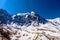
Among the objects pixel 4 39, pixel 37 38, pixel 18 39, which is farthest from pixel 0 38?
pixel 18 39

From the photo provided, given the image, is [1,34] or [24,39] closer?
[1,34]

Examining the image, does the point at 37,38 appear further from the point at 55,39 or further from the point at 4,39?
the point at 4,39

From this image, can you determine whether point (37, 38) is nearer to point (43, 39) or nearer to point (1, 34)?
point (43, 39)

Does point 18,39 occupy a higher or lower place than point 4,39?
higher

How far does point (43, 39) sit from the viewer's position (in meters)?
92.3

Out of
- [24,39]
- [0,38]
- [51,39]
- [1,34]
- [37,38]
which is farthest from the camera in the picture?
[24,39]

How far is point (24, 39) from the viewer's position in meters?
108

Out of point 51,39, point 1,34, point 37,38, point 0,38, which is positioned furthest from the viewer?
point 37,38

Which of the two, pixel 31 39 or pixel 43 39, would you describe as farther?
pixel 31 39

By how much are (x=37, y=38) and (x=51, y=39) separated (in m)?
13.2

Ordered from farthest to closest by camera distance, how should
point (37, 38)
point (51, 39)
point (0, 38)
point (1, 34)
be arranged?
point (37, 38) → point (51, 39) → point (1, 34) → point (0, 38)

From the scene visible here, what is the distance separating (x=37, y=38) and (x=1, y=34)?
119 feet

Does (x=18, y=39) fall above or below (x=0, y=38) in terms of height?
above

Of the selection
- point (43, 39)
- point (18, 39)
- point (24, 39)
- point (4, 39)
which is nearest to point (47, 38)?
point (43, 39)
